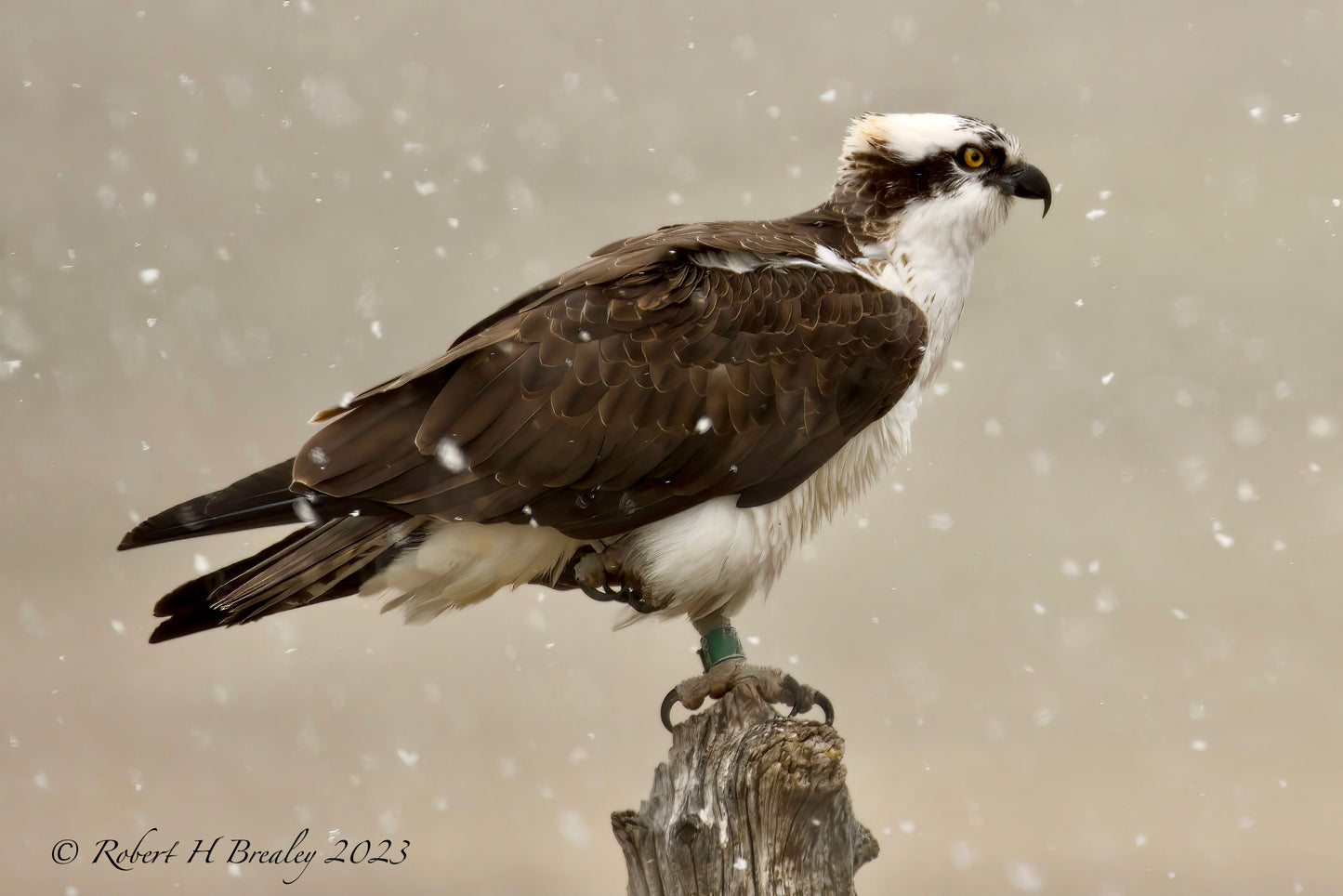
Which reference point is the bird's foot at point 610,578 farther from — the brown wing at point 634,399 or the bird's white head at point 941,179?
the bird's white head at point 941,179

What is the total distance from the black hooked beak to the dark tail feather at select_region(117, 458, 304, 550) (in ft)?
7.73

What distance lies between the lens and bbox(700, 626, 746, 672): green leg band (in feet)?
12.9

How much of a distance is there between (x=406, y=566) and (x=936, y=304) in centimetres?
180

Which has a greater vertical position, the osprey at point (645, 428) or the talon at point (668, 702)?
the osprey at point (645, 428)

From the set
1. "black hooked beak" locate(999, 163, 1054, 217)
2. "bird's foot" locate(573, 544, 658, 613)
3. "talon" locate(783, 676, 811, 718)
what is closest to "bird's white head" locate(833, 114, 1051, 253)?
"black hooked beak" locate(999, 163, 1054, 217)

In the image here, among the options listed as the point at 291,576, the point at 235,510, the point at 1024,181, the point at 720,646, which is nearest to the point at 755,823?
the point at 720,646

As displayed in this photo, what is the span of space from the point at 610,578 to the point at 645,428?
599 millimetres

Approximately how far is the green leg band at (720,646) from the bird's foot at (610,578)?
28cm

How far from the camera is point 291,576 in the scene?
11.3ft

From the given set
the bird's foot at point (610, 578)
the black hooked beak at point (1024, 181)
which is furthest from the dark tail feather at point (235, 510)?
the black hooked beak at point (1024, 181)

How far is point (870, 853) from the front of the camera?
3471mm

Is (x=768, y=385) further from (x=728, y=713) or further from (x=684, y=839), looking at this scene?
(x=684, y=839)

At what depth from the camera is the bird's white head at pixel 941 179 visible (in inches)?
147

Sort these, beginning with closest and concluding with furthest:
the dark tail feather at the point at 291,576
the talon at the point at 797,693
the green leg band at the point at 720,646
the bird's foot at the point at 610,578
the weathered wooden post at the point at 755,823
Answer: the weathered wooden post at the point at 755,823 → the dark tail feather at the point at 291,576 → the bird's foot at the point at 610,578 → the talon at the point at 797,693 → the green leg band at the point at 720,646
